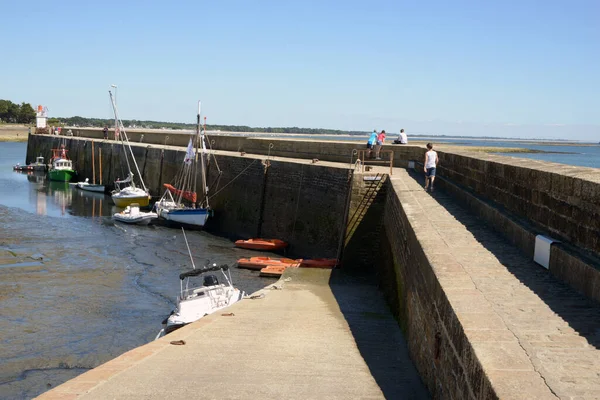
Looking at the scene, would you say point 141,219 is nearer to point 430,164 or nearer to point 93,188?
point 93,188

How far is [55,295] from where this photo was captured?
64.6 ft

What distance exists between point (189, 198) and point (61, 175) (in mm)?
27525

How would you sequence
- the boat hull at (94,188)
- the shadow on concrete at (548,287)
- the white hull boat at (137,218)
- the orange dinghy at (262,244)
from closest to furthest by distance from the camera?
the shadow on concrete at (548,287)
the orange dinghy at (262,244)
the white hull boat at (137,218)
the boat hull at (94,188)

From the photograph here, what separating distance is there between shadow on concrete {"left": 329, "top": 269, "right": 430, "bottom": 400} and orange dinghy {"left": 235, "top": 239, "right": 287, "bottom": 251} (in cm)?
669

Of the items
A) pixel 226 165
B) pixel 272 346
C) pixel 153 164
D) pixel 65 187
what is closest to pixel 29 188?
pixel 65 187

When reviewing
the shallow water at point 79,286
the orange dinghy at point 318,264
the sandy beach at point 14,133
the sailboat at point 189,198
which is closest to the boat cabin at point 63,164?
the shallow water at point 79,286

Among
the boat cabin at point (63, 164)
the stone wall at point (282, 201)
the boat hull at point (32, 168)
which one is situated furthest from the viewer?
the boat hull at point (32, 168)

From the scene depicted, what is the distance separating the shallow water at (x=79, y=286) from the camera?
47.4ft

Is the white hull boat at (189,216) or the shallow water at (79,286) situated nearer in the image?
the shallow water at (79,286)

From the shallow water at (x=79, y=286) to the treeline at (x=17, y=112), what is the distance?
134m

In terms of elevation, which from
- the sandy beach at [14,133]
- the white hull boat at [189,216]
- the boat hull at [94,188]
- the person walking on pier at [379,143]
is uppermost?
the person walking on pier at [379,143]

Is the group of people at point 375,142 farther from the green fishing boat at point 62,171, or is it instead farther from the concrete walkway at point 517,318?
the green fishing boat at point 62,171

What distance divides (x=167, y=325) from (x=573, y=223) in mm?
10212

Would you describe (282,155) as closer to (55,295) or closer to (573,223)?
(55,295)
